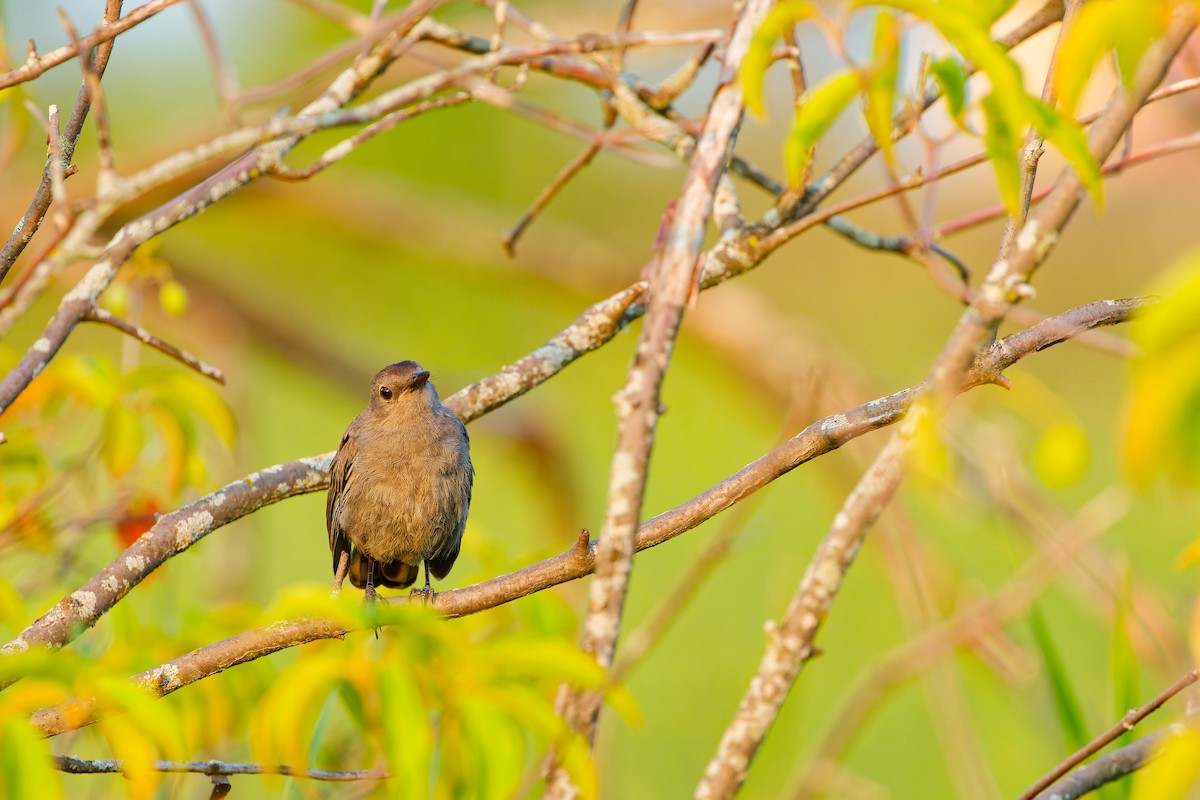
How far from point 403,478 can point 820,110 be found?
212cm

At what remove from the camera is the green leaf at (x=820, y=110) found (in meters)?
1.21

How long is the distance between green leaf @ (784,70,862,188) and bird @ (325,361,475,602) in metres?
1.97

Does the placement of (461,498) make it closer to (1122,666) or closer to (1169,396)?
(1122,666)

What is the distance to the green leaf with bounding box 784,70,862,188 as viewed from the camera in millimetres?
1213

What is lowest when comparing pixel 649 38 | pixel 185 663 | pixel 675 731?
pixel 185 663

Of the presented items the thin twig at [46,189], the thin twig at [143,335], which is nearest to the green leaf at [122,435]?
the thin twig at [143,335]

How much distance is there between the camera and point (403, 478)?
3.14 m

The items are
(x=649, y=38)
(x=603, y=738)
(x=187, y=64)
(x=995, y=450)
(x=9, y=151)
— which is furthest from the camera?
(x=187, y=64)

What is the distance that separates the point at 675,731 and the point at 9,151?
473 centimetres

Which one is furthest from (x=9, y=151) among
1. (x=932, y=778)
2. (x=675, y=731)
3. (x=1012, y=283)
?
(x=932, y=778)

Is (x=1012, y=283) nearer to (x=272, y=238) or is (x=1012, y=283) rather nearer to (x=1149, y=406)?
(x=1149, y=406)

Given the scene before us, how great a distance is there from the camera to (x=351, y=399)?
5.10 m

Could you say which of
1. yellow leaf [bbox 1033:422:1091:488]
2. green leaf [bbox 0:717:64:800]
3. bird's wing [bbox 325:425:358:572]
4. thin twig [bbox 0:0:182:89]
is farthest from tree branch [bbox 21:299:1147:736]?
bird's wing [bbox 325:425:358:572]

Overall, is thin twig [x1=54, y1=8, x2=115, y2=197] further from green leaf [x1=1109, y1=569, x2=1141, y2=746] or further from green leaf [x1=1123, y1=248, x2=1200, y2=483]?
green leaf [x1=1109, y1=569, x2=1141, y2=746]
